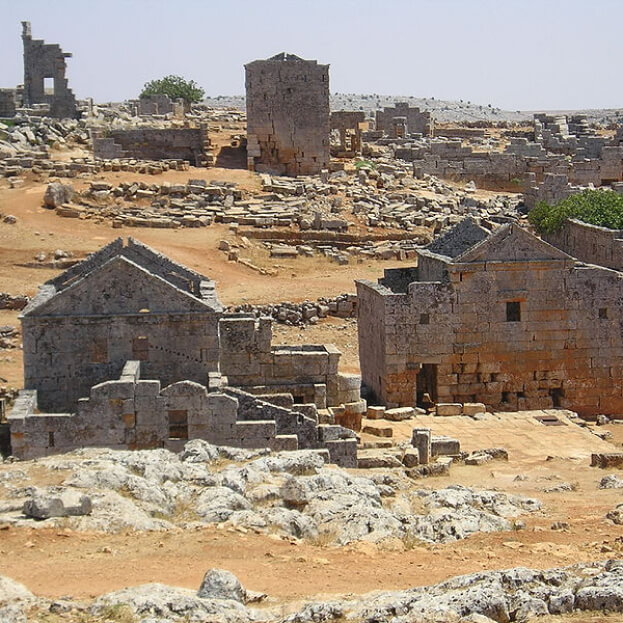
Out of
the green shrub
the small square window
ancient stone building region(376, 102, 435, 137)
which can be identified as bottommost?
the small square window

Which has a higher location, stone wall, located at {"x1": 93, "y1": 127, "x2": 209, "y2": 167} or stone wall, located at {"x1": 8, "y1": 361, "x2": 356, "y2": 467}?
stone wall, located at {"x1": 93, "y1": 127, "x2": 209, "y2": 167}

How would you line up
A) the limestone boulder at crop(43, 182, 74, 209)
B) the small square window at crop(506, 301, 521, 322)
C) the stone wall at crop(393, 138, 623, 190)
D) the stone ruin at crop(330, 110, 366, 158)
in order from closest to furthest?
the small square window at crop(506, 301, 521, 322), the limestone boulder at crop(43, 182, 74, 209), the stone wall at crop(393, 138, 623, 190), the stone ruin at crop(330, 110, 366, 158)

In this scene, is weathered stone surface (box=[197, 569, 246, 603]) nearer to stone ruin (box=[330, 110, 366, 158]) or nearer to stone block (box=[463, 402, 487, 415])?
stone block (box=[463, 402, 487, 415])

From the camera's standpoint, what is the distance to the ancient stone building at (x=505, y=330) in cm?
2227

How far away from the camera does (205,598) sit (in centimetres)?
993

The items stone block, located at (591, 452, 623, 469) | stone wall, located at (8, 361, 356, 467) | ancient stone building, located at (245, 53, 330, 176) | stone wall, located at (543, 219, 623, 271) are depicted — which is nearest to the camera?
stone wall, located at (8, 361, 356, 467)

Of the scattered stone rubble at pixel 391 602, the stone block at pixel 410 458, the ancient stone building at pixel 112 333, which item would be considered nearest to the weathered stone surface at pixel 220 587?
the scattered stone rubble at pixel 391 602

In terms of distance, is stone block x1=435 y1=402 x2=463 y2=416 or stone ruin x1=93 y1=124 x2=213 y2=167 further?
stone ruin x1=93 y1=124 x2=213 y2=167

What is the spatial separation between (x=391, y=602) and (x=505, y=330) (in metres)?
13.5

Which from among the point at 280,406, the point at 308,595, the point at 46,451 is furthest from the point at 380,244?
the point at 308,595

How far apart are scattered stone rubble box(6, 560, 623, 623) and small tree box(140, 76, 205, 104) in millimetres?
69059

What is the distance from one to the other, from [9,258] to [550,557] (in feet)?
79.3

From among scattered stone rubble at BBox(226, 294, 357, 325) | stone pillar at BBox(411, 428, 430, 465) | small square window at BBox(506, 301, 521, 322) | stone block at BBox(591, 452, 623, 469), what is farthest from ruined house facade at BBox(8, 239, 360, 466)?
scattered stone rubble at BBox(226, 294, 357, 325)

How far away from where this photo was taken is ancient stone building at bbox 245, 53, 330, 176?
44.7 metres
